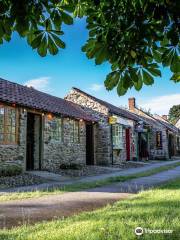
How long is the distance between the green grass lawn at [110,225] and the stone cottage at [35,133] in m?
8.28

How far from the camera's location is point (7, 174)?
1230 centimetres

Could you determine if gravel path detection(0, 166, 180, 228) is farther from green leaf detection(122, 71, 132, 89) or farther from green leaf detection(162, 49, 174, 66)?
green leaf detection(162, 49, 174, 66)

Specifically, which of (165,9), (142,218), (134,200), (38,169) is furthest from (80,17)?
(38,169)

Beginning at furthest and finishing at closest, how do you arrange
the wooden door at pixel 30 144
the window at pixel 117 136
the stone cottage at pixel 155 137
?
the stone cottage at pixel 155 137 < the window at pixel 117 136 < the wooden door at pixel 30 144

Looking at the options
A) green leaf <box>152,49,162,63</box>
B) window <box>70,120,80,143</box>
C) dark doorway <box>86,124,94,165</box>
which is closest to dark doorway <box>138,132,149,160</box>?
dark doorway <box>86,124,94,165</box>

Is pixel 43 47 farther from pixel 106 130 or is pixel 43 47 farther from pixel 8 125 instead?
pixel 106 130

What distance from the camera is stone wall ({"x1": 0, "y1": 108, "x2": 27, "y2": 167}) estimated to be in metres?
13.0

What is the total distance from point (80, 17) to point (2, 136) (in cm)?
1031

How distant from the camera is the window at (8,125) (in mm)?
13164

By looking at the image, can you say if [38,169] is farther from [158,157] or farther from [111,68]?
[158,157]

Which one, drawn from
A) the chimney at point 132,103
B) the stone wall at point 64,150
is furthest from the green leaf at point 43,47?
the chimney at point 132,103

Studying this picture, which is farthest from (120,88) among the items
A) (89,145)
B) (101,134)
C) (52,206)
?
(101,134)

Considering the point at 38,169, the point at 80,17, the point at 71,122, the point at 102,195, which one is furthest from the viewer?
the point at 71,122

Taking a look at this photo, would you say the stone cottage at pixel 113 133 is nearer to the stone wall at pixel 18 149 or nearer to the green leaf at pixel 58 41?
the stone wall at pixel 18 149
